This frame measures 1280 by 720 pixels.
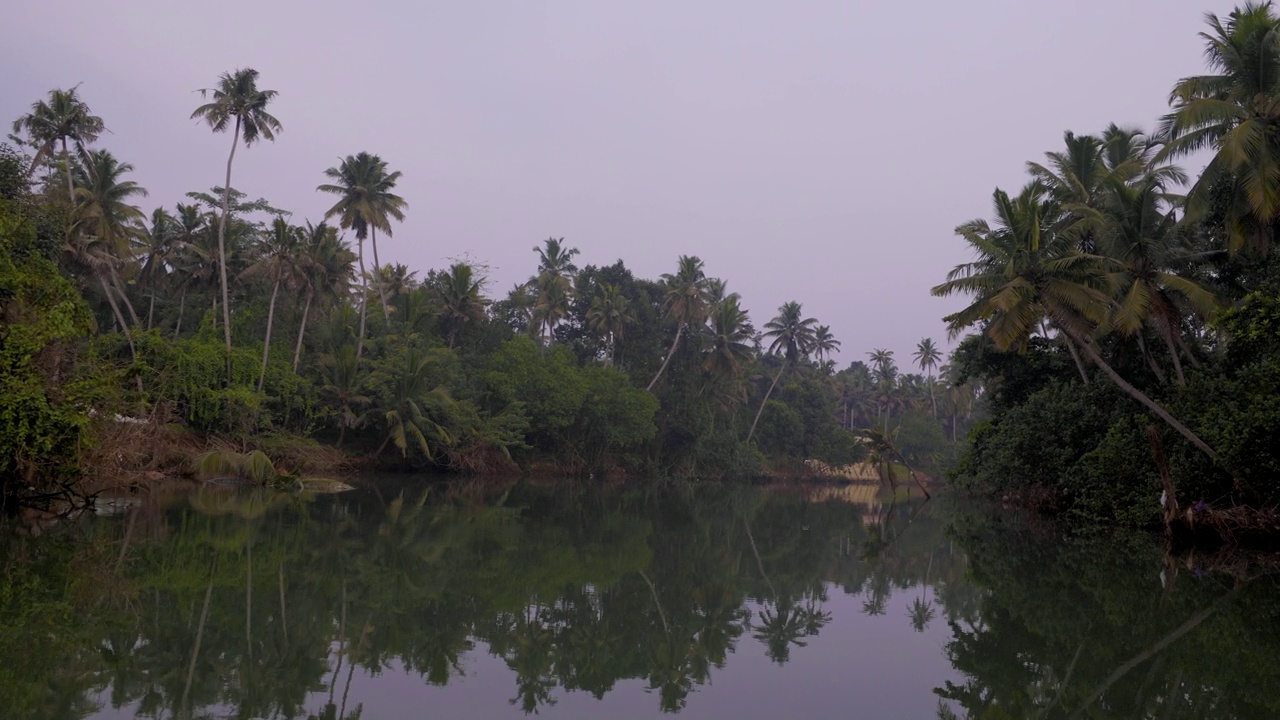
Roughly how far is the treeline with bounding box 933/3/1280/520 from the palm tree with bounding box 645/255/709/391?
2812 centimetres

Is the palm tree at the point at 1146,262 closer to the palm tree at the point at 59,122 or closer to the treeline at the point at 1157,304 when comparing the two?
the treeline at the point at 1157,304

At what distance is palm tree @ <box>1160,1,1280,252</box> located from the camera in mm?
15648

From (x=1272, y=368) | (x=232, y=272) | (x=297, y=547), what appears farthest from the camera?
(x=232, y=272)

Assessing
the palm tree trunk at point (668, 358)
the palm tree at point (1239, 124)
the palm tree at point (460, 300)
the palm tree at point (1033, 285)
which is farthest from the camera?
the palm tree trunk at point (668, 358)

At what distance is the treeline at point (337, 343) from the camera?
16.7 metres

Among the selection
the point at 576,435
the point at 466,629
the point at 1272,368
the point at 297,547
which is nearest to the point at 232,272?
the point at 576,435

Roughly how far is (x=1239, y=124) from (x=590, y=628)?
14997 millimetres

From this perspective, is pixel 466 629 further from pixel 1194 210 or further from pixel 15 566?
pixel 1194 210

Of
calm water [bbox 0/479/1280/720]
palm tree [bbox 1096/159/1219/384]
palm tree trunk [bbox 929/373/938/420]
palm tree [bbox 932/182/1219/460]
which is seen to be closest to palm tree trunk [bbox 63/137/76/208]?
calm water [bbox 0/479/1280/720]

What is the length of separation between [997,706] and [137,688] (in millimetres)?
5799

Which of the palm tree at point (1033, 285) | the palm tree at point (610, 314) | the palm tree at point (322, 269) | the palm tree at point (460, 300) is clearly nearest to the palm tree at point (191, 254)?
the palm tree at point (322, 269)

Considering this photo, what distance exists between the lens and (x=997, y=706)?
625 centimetres

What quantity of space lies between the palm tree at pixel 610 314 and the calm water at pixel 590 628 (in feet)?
117

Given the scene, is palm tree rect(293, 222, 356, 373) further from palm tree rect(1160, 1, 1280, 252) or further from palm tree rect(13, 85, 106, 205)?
palm tree rect(1160, 1, 1280, 252)
